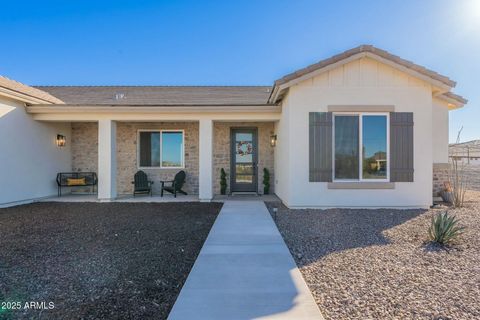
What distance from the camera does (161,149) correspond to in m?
10.3

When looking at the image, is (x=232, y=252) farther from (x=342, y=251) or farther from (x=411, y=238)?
(x=411, y=238)

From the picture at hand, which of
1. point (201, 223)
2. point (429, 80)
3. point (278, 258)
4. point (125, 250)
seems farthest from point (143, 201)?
point (429, 80)

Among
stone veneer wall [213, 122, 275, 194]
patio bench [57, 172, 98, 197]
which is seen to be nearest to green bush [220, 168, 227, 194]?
stone veneer wall [213, 122, 275, 194]

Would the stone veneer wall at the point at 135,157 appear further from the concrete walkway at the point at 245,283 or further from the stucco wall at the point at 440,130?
the stucco wall at the point at 440,130

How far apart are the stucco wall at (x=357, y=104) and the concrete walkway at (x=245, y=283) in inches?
107

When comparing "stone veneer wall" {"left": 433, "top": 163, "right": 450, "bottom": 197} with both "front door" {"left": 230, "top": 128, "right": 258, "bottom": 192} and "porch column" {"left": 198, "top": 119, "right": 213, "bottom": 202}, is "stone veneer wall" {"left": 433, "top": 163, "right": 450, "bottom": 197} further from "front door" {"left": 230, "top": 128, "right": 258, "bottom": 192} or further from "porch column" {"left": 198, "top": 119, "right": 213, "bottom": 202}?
"porch column" {"left": 198, "top": 119, "right": 213, "bottom": 202}

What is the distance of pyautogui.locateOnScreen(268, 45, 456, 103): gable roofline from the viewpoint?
6.86 m

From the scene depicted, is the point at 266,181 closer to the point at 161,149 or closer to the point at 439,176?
the point at 161,149

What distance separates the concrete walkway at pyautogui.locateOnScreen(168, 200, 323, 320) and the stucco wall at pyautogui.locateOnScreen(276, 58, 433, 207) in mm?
2729

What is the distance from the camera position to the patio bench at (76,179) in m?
9.78

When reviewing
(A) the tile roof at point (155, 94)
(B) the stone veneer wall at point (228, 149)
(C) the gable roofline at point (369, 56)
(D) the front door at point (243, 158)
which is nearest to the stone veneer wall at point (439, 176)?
(C) the gable roofline at point (369, 56)

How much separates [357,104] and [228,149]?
16.0 feet

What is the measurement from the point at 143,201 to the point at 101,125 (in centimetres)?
292

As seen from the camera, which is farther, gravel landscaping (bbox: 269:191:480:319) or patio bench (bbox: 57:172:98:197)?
patio bench (bbox: 57:172:98:197)
